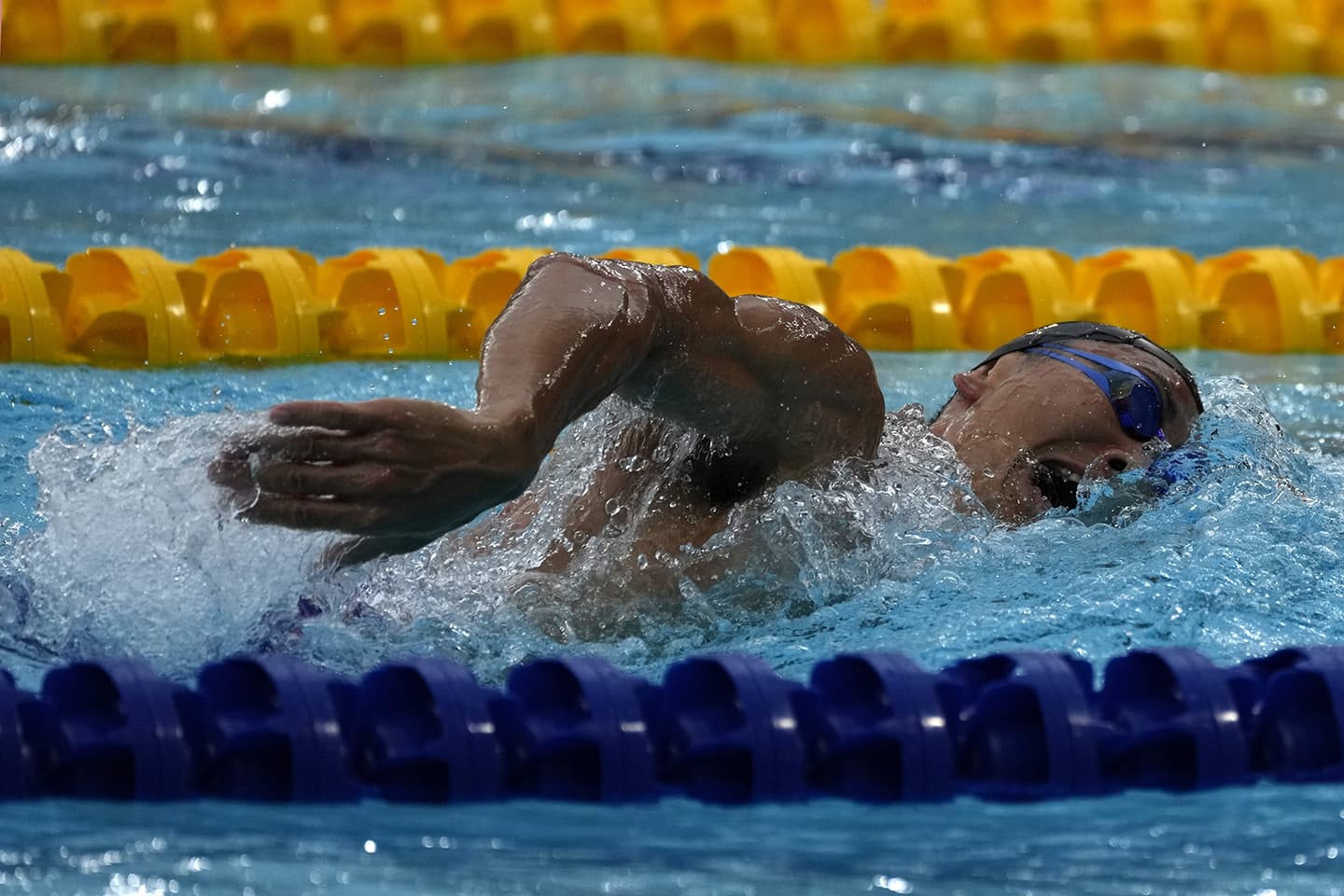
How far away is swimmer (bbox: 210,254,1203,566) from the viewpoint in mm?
1602

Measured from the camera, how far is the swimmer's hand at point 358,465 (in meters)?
1.59

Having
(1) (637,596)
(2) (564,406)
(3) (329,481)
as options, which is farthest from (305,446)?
(1) (637,596)

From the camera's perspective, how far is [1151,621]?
2.47 m

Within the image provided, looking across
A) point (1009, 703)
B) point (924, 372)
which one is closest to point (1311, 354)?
point (924, 372)

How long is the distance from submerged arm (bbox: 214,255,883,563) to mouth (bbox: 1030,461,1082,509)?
368 mm

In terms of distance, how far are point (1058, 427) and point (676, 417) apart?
704 mm

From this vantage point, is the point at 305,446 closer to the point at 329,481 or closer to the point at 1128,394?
the point at 329,481

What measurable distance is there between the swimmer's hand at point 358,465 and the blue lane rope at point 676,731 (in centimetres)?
32

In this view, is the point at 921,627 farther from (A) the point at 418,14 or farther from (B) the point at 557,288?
(A) the point at 418,14

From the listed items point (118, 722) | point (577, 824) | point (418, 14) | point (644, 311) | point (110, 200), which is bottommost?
point (577, 824)

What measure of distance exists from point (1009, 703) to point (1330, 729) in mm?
375

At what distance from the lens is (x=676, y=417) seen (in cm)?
214

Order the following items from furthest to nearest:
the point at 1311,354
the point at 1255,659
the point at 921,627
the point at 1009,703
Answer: the point at 1311,354, the point at 921,627, the point at 1255,659, the point at 1009,703

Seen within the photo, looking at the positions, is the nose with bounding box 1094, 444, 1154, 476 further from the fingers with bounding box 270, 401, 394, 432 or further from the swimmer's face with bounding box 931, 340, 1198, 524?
the fingers with bounding box 270, 401, 394, 432
